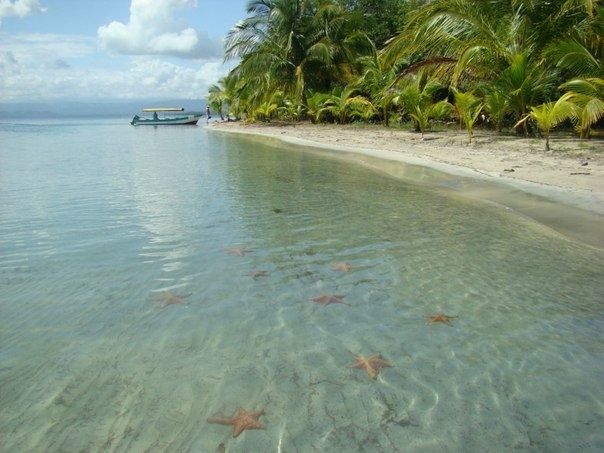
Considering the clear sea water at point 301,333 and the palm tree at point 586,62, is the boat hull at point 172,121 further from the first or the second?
the clear sea water at point 301,333

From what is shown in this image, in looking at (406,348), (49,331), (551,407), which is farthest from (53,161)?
(551,407)

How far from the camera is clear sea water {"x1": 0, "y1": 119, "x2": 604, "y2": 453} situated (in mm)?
3037

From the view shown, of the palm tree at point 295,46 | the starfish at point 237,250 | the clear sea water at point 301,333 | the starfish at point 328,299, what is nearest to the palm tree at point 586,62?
the clear sea water at point 301,333

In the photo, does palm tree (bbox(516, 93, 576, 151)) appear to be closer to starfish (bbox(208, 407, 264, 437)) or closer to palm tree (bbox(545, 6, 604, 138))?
palm tree (bbox(545, 6, 604, 138))

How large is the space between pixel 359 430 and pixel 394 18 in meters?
33.0

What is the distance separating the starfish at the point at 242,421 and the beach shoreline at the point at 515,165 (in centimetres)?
551

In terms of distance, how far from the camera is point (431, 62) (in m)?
18.2

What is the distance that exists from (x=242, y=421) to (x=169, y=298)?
222cm

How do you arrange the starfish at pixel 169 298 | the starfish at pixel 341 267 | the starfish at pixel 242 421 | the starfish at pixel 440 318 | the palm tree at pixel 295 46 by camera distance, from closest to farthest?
the starfish at pixel 242 421 → the starfish at pixel 440 318 → the starfish at pixel 169 298 → the starfish at pixel 341 267 → the palm tree at pixel 295 46

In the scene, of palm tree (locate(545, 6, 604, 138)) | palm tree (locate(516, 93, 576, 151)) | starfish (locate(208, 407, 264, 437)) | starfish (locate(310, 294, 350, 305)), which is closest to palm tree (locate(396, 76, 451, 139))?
palm tree (locate(545, 6, 604, 138))

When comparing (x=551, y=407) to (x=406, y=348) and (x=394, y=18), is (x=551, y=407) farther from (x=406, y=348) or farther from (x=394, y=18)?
(x=394, y=18)

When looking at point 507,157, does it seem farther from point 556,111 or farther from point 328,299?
point 328,299

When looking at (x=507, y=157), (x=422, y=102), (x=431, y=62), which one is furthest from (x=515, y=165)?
(x=422, y=102)

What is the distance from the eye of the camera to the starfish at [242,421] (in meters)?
2.99
